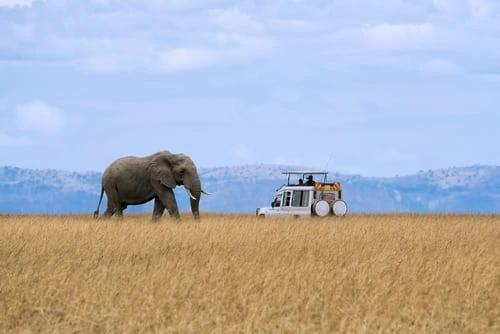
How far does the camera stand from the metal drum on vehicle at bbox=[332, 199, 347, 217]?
30.2 metres

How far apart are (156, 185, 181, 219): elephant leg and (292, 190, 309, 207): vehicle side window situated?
419cm

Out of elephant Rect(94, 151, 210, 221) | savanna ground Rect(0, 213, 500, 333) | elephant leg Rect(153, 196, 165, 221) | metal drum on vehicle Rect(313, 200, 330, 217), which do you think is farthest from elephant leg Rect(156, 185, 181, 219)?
savanna ground Rect(0, 213, 500, 333)

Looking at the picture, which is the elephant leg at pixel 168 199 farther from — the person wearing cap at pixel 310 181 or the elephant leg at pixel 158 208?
the person wearing cap at pixel 310 181

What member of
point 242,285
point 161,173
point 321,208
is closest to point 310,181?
point 321,208

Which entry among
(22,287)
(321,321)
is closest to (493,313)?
(321,321)

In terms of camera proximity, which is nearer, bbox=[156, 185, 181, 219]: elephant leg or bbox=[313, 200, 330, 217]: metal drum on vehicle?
bbox=[156, 185, 181, 219]: elephant leg

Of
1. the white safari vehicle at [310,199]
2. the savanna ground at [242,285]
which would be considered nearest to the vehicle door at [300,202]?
the white safari vehicle at [310,199]

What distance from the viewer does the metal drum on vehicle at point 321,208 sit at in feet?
97.5

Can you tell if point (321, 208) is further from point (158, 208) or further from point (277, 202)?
point (158, 208)

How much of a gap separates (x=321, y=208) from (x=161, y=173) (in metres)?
5.28

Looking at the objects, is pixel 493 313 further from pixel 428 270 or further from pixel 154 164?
pixel 154 164

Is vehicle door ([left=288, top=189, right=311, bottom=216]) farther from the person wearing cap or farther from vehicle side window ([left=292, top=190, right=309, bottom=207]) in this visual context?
the person wearing cap

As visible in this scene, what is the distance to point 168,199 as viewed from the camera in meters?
28.4

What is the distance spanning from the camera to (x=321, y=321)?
982cm
